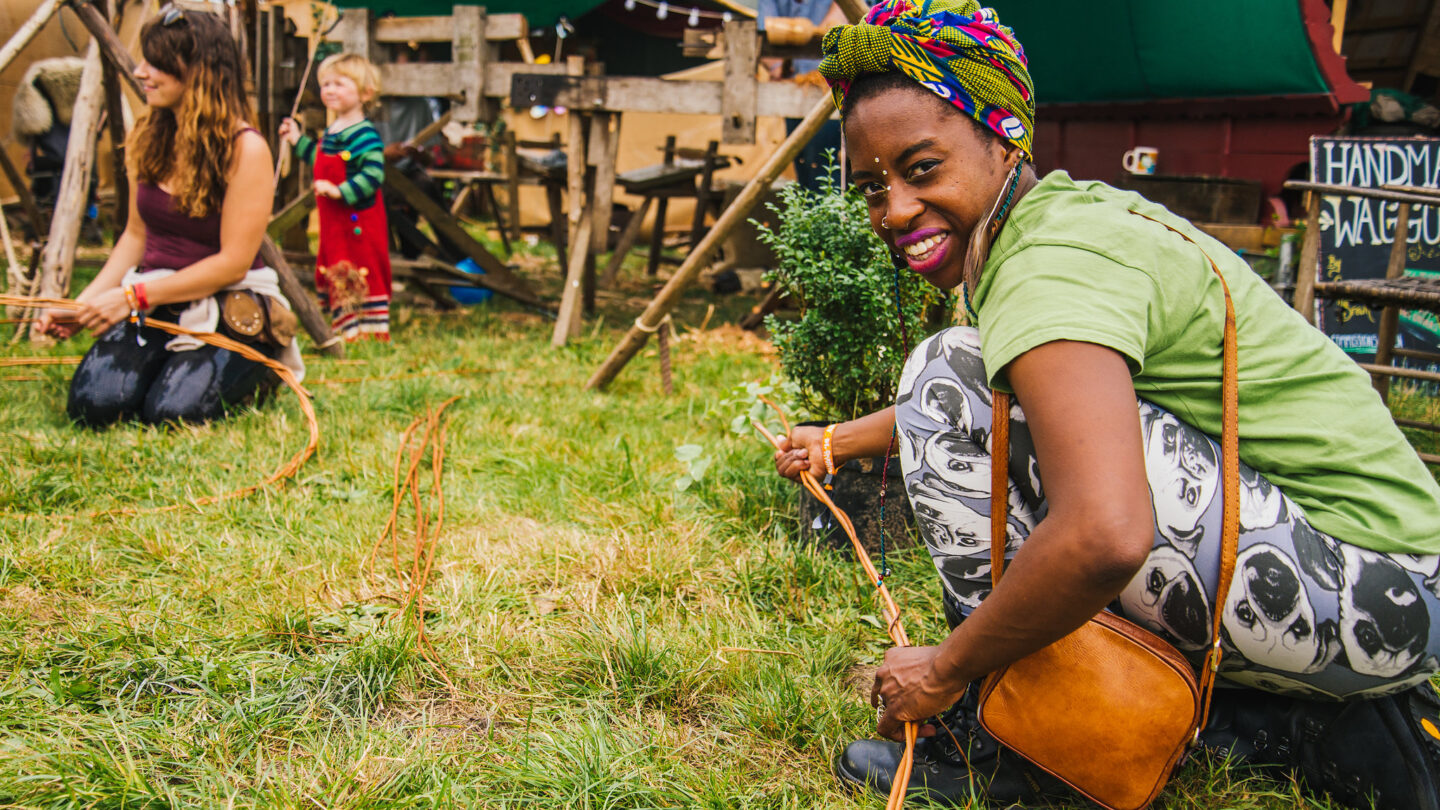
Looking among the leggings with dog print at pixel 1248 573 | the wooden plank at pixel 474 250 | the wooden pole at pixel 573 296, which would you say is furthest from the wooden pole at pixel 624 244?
the leggings with dog print at pixel 1248 573

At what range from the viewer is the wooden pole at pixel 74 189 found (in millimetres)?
4367

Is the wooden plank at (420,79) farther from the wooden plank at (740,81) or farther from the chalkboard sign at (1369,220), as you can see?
the chalkboard sign at (1369,220)

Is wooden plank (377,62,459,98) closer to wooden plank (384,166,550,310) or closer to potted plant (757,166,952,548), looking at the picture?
wooden plank (384,166,550,310)

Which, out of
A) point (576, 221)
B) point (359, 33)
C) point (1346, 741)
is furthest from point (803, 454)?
point (359, 33)

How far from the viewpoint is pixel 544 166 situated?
6340 mm

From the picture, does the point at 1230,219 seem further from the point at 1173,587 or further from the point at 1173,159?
the point at 1173,587

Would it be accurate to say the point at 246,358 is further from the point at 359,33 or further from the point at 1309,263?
the point at 1309,263

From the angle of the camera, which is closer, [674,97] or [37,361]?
[37,361]

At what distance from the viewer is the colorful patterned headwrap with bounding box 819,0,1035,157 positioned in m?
1.37

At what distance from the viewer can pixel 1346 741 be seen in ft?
4.85

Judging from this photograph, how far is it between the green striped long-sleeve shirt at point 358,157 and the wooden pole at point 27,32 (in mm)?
1266

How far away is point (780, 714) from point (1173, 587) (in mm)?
724

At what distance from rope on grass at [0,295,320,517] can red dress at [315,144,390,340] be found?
143cm

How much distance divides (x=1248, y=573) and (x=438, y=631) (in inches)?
60.4
